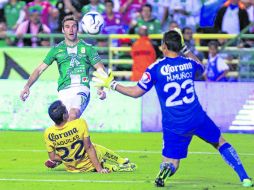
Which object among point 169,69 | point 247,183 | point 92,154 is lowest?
point 247,183

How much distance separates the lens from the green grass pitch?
12547mm

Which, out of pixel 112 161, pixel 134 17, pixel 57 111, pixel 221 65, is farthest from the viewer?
pixel 134 17

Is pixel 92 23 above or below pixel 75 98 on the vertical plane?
above

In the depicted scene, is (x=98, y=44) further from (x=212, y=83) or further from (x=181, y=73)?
(x=181, y=73)

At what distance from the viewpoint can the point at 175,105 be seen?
39.7 ft

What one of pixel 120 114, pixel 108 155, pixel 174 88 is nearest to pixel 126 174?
pixel 108 155

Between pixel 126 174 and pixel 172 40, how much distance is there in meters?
2.53

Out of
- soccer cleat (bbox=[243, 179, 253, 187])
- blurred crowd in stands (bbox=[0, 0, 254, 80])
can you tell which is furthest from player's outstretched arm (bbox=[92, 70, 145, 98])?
blurred crowd in stands (bbox=[0, 0, 254, 80])

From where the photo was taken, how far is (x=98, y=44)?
23.6 m

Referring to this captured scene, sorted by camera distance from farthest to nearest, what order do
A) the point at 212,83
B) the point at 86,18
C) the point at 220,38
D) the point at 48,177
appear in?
the point at 220,38 → the point at 212,83 → the point at 86,18 → the point at 48,177

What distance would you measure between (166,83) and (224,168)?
3145mm

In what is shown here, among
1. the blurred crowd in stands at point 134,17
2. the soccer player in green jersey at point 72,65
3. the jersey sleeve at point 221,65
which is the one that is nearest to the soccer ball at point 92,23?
the soccer player in green jersey at point 72,65

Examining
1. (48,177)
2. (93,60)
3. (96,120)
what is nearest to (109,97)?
(96,120)

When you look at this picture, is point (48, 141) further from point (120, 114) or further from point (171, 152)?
point (120, 114)
